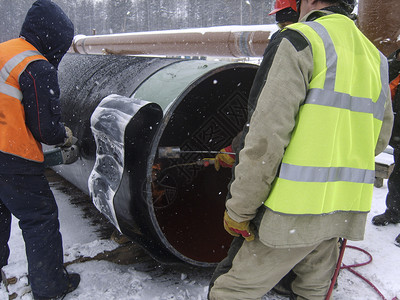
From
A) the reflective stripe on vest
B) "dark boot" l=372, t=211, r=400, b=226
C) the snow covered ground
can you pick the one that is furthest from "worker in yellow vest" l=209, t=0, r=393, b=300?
"dark boot" l=372, t=211, r=400, b=226

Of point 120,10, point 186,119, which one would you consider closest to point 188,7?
point 120,10

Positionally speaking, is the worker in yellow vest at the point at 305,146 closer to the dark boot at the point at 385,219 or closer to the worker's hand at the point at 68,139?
the worker's hand at the point at 68,139

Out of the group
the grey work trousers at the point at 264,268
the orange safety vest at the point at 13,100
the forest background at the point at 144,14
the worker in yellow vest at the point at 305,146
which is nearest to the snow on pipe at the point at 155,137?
the orange safety vest at the point at 13,100

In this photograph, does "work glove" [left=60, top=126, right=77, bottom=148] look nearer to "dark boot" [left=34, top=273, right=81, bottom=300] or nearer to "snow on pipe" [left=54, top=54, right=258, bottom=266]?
"snow on pipe" [left=54, top=54, right=258, bottom=266]

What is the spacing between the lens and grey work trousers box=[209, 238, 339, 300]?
61.9 inches

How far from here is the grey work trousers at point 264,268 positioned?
5.16ft

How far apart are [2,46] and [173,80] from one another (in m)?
1.04

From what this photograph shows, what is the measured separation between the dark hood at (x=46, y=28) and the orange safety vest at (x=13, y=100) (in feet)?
0.31

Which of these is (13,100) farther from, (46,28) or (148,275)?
(148,275)

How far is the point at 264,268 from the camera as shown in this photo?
1580mm

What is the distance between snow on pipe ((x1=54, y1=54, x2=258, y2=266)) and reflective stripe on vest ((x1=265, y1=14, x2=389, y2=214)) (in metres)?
0.78

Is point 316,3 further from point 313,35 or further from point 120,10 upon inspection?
point 120,10

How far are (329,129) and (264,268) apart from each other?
28.0 inches

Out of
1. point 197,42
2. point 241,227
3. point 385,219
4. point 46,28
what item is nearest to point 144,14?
point 197,42
